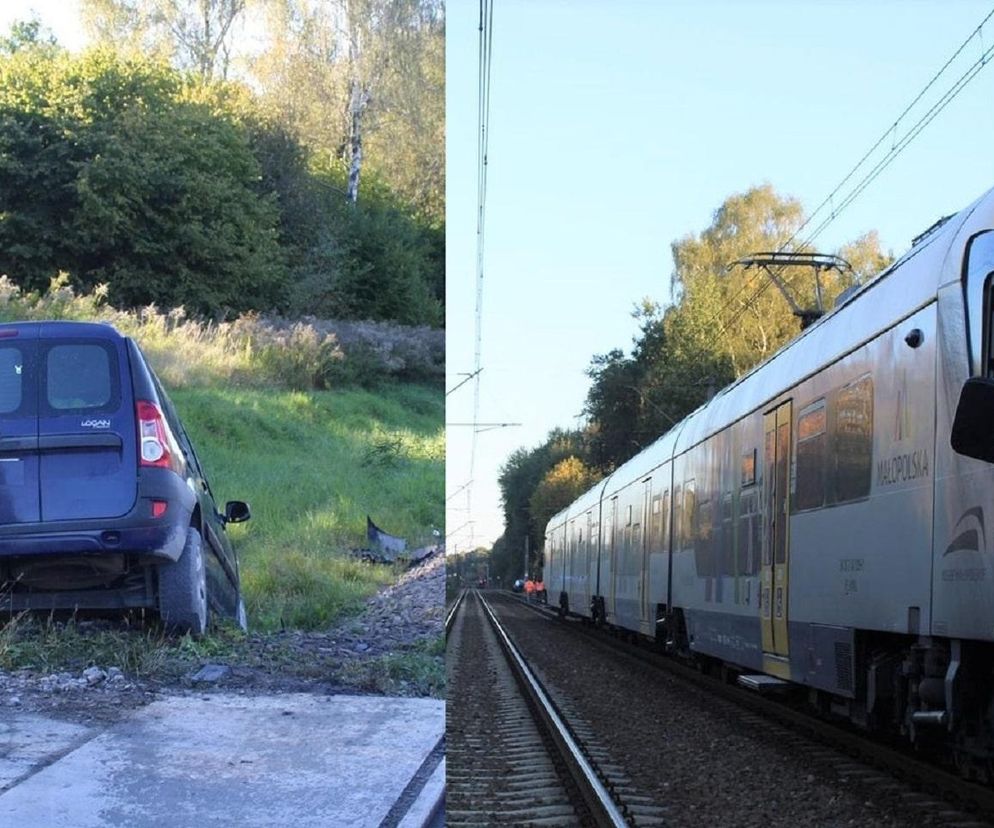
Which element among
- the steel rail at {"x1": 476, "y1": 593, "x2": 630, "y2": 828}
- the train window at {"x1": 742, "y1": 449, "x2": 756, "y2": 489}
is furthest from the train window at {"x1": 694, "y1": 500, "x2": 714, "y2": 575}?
the steel rail at {"x1": 476, "y1": 593, "x2": 630, "y2": 828}

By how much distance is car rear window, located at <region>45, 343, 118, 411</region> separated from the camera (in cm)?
353

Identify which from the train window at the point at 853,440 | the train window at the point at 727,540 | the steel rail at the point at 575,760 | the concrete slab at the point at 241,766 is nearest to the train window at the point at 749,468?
the train window at the point at 727,540

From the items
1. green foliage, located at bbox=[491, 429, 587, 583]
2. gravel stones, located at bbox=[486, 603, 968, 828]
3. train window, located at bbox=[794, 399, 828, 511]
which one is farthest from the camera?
green foliage, located at bbox=[491, 429, 587, 583]

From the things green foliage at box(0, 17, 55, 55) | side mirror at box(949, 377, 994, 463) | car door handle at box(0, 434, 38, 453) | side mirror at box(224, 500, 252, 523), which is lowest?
side mirror at box(224, 500, 252, 523)

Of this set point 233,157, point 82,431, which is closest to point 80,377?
point 82,431

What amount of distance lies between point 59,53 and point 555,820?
130 inches

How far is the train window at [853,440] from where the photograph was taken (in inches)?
215

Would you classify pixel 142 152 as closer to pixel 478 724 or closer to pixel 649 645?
pixel 478 724

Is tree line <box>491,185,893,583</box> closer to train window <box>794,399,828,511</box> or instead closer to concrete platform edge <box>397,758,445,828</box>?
train window <box>794,399,828,511</box>

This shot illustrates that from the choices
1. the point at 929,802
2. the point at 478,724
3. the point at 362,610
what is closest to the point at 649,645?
the point at 478,724

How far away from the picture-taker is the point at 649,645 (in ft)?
58.3

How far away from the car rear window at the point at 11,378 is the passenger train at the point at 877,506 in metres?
2.38

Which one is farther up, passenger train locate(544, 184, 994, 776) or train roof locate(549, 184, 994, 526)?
train roof locate(549, 184, 994, 526)

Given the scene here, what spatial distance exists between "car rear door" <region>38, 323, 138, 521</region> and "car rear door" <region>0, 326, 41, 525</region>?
2 centimetres
